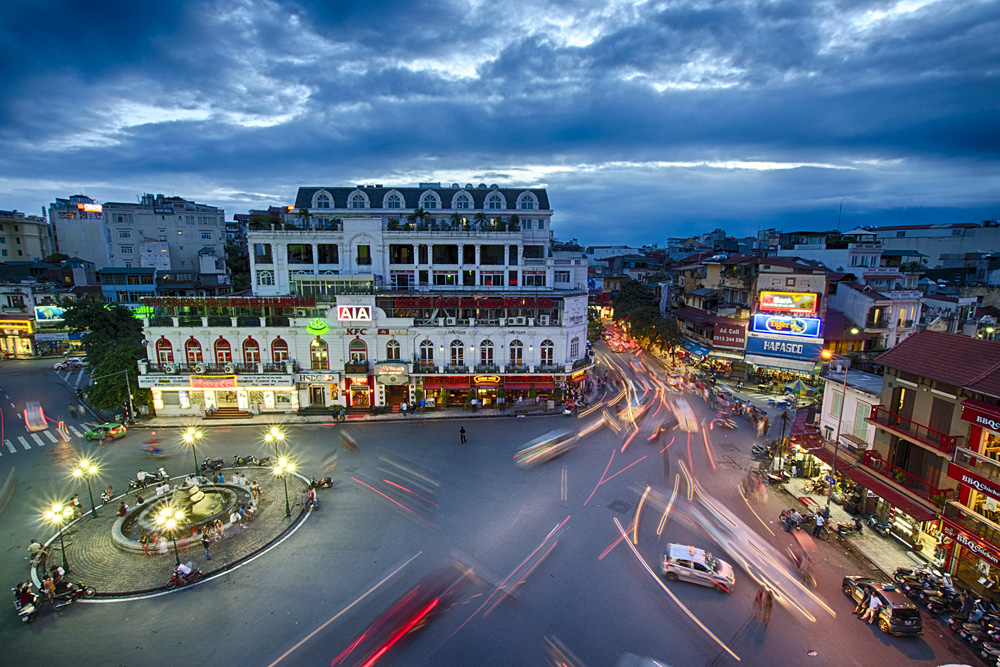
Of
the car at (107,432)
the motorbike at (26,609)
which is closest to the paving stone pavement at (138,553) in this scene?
the motorbike at (26,609)

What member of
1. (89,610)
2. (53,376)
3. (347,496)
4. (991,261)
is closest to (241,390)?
(347,496)

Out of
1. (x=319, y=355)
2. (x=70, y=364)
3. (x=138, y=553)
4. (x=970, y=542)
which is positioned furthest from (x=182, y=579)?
(x=70, y=364)

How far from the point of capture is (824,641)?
52.2ft

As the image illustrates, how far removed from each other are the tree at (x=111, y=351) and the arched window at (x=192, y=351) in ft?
13.8

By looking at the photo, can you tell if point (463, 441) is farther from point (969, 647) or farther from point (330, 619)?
point (969, 647)

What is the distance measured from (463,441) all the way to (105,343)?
41244mm

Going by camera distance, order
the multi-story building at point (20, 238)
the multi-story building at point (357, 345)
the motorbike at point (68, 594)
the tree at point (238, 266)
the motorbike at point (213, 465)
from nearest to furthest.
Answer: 1. the motorbike at point (68, 594)
2. the motorbike at point (213, 465)
3. the multi-story building at point (357, 345)
4. the tree at point (238, 266)
5. the multi-story building at point (20, 238)

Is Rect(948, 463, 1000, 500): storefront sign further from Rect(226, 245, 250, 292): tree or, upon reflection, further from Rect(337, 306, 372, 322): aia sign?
Rect(226, 245, 250, 292): tree

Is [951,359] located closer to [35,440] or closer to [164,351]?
[164,351]

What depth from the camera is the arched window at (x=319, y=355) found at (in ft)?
129

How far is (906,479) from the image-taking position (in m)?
20.8

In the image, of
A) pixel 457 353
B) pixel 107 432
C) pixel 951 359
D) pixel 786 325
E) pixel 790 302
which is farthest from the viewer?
pixel 786 325

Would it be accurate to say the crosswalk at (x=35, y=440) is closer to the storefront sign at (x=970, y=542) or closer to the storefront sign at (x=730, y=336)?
the storefront sign at (x=970, y=542)

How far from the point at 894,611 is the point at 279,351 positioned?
41.8m
